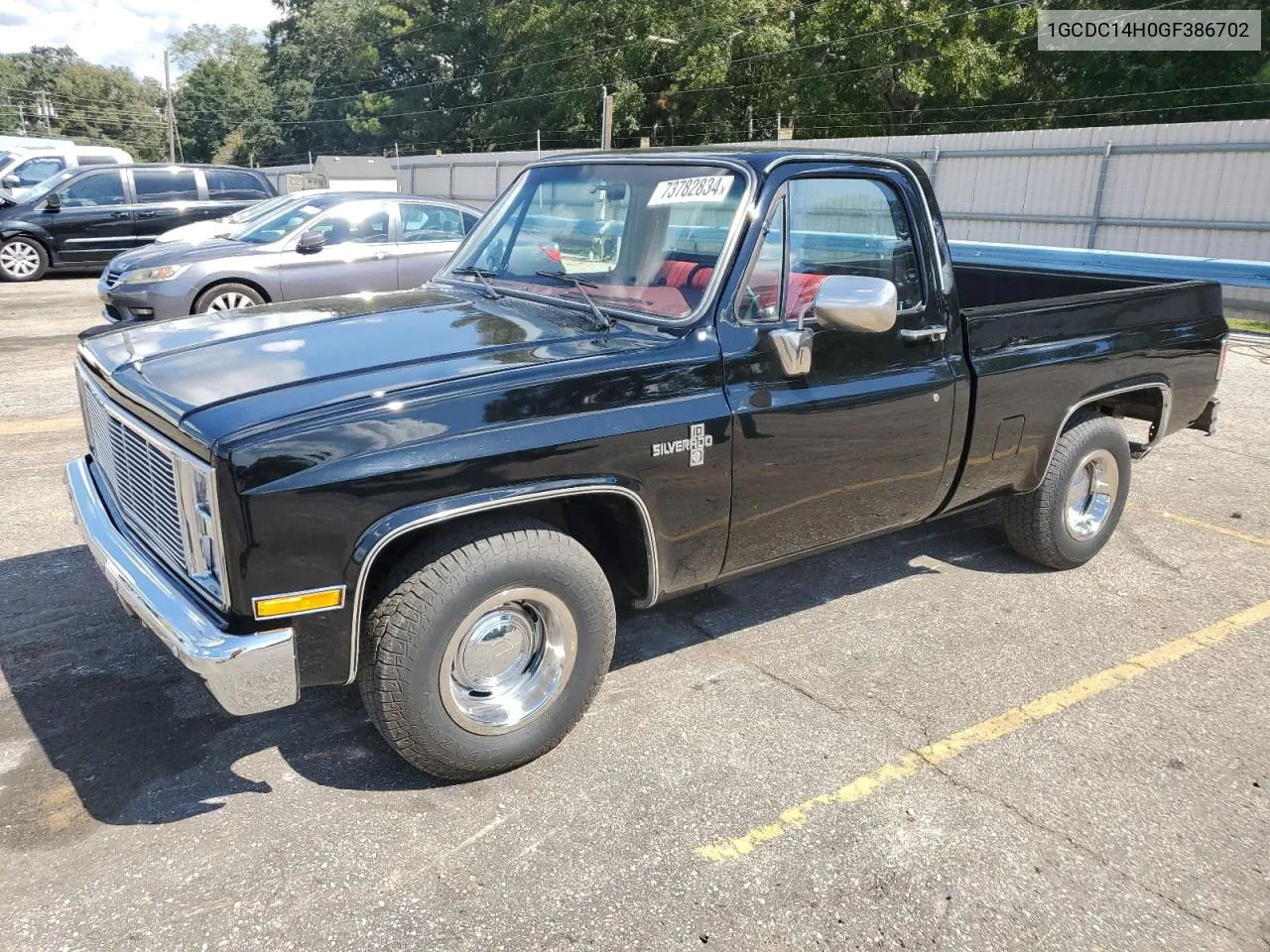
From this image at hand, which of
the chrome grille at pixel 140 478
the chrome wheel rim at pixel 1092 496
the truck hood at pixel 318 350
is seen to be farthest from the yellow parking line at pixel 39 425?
the chrome wheel rim at pixel 1092 496

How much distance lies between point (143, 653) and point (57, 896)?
4.65ft

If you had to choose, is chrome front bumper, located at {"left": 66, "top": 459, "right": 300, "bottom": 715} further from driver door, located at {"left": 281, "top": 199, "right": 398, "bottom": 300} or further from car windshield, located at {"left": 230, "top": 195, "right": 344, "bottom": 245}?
car windshield, located at {"left": 230, "top": 195, "right": 344, "bottom": 245}

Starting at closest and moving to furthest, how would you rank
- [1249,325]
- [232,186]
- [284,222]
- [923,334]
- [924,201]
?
[923,334] → [924,201] → [284,222] → [1249,325] → [232,186]

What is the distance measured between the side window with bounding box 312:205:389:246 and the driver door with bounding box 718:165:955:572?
7.21 m

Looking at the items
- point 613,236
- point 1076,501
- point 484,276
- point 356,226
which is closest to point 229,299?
point 356,226

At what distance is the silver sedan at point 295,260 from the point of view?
9.58 m

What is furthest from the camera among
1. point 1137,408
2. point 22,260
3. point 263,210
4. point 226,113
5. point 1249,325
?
point 226,113

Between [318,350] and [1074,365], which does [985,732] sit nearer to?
[1074,365]

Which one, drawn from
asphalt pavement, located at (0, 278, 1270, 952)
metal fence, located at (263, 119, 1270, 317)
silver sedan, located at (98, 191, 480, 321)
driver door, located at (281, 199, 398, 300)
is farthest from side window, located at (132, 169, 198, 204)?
asphalt pavement, located at (0, 278, 1270, 952)

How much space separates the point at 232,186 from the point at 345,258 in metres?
7.57

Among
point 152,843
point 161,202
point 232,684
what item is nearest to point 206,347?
point 232,684

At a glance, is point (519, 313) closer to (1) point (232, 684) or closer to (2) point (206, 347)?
(2) point (206, 347)

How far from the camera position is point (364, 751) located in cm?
336

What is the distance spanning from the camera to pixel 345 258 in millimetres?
9969
